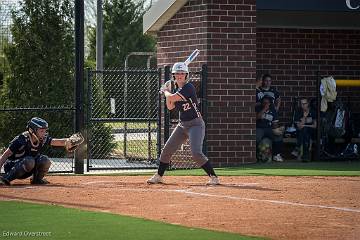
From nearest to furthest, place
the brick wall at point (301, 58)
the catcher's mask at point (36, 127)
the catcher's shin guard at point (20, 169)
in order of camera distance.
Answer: the catcher's mask at point (36, 127) → the catcher's shin guard at point (20, 169) → the brick wall at point (301, 58)

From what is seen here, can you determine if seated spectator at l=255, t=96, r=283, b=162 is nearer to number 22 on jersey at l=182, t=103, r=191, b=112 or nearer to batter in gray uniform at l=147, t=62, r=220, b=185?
batter in gray uniform at l=147, t=62, r=220, b=185

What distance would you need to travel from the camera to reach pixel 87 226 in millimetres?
11164

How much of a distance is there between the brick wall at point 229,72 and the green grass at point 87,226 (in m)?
8.52

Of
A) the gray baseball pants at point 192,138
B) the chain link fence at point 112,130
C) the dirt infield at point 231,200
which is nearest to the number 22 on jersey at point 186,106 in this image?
the gray baseball pants at point 192,138

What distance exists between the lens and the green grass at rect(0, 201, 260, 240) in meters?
10.4

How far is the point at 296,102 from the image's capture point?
2262cm

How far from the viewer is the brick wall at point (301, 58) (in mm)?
23203

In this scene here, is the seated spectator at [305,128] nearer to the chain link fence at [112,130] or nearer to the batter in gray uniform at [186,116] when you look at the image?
the chain link fence at [112,130]

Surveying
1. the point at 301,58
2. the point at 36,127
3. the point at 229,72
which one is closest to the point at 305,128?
the point at 229,72

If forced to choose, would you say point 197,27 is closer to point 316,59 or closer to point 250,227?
point 316,59

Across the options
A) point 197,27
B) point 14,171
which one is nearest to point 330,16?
point 197,27

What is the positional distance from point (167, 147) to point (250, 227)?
5061 mm

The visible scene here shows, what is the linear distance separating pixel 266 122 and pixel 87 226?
10.8 m

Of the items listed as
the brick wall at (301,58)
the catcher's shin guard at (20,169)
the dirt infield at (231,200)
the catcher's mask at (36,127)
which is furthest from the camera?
the brick wall at (301,58)
